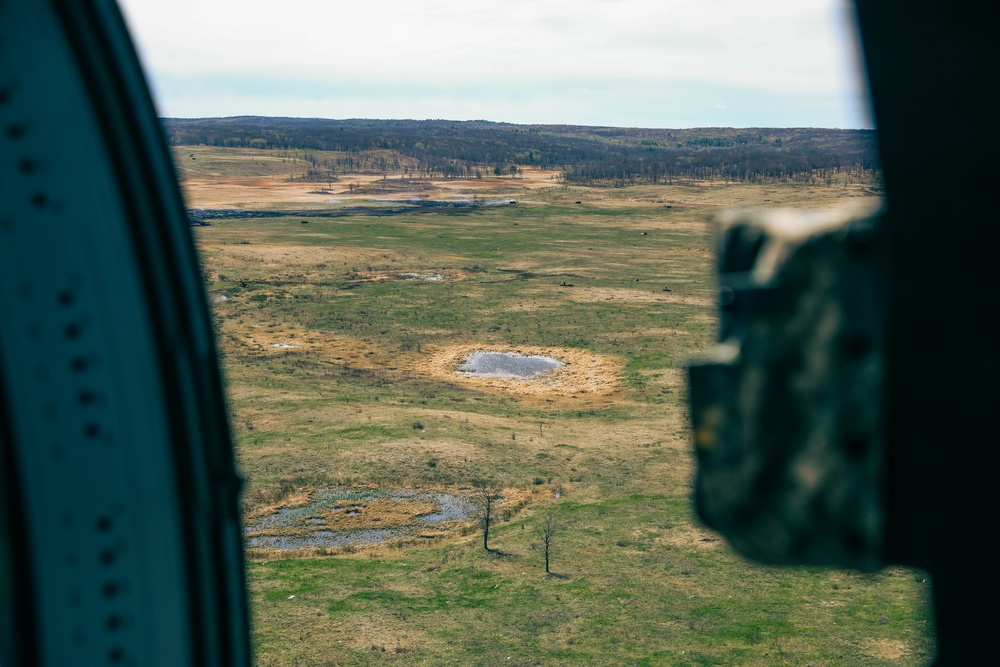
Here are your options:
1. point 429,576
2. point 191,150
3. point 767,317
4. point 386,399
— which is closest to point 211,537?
point 767,317

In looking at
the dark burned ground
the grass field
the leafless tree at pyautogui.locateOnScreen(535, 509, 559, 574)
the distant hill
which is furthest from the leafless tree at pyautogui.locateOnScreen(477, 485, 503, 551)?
the distant hill

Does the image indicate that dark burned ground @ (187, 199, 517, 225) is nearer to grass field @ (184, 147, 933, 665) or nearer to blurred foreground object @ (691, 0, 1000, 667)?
grass field @ (184, 147, 933, 665)

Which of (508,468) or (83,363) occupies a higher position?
(83,363)

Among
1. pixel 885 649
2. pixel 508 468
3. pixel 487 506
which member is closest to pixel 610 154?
pixel 508 468

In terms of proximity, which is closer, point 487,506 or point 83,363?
point 83,363

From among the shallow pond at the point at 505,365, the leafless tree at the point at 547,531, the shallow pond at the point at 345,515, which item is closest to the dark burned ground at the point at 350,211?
the shallow pond at the point at 505,365

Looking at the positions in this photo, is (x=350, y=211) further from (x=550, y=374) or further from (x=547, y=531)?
(x=547, y=531)
